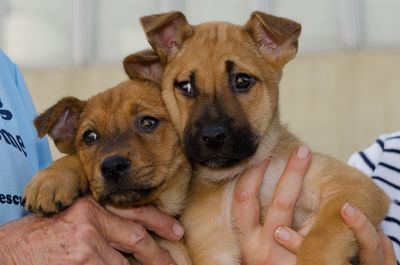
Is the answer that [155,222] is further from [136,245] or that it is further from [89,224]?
[89,224]

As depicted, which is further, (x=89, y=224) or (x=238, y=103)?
(x=238, y=103)

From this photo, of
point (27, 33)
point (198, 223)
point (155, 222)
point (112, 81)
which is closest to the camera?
point (155, 222)

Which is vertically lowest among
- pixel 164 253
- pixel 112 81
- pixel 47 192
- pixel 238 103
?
pixel 112 81

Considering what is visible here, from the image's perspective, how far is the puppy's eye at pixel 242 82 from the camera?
10.3 ft

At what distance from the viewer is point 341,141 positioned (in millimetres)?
10742

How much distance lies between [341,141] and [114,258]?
29.3 ft

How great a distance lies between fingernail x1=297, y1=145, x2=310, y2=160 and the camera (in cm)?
296

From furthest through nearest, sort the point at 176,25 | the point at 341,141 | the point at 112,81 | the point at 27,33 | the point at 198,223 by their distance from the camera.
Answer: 1. the point at 27,33
2. the point at 112,81
3. the point at 341,141
4. the point at 176,25
5. the point at 198,223

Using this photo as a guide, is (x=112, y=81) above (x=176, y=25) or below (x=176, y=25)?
below

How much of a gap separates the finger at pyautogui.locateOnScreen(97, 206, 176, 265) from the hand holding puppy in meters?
0.56

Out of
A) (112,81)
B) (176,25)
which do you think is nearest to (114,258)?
(176,25)

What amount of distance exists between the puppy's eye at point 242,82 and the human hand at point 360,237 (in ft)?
3.14

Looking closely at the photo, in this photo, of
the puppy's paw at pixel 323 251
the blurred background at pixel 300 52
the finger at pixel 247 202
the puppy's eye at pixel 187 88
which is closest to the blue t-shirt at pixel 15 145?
the puppy's eye at pixel 187 88

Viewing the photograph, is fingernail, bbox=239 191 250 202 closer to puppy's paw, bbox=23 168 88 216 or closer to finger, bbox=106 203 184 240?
finger, bbox=106 203 184 240
